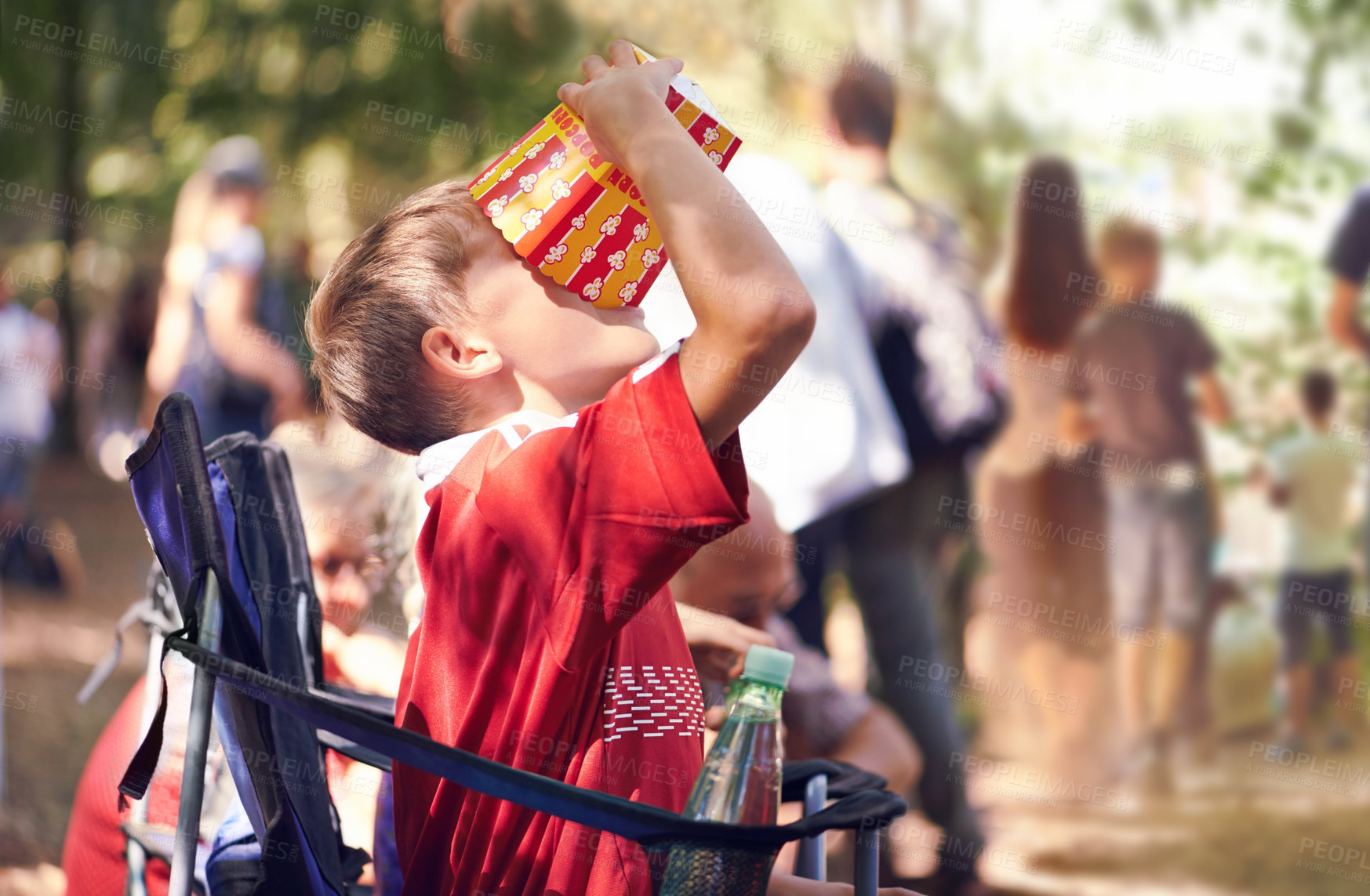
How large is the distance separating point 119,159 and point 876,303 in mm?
6364

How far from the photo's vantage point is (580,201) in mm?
1410

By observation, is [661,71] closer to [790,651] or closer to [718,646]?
[718,646]

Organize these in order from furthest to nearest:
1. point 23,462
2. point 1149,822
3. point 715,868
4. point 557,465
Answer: point 23,462, point 1149,822, point 557,465, point 715,868

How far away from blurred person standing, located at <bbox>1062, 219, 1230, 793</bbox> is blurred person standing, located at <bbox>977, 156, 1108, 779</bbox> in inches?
3.5

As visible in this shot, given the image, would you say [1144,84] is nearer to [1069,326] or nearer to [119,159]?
[1069,326]

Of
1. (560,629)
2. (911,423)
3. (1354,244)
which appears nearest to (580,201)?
(560,629)

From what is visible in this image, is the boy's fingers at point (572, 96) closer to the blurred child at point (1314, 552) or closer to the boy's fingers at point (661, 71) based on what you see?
the boy's fingers at point (661, 71)

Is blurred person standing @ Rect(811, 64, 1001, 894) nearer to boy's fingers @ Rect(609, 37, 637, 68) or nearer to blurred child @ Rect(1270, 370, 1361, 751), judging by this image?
blurred child @ Rect(1270, 370, 1361, 751)

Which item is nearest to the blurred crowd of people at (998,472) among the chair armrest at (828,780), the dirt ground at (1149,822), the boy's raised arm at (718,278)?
the dirt ground at (1149,822)

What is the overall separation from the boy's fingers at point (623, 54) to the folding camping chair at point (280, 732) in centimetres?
69

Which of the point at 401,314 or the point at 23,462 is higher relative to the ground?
the point at 23,462

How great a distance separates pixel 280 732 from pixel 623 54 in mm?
989

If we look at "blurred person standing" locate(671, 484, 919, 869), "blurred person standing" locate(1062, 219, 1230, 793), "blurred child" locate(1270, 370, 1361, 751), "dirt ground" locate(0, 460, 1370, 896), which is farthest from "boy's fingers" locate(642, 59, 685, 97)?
"blurred child" locate(1270, 370, 1361, 751)

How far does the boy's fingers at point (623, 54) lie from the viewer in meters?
1.40
